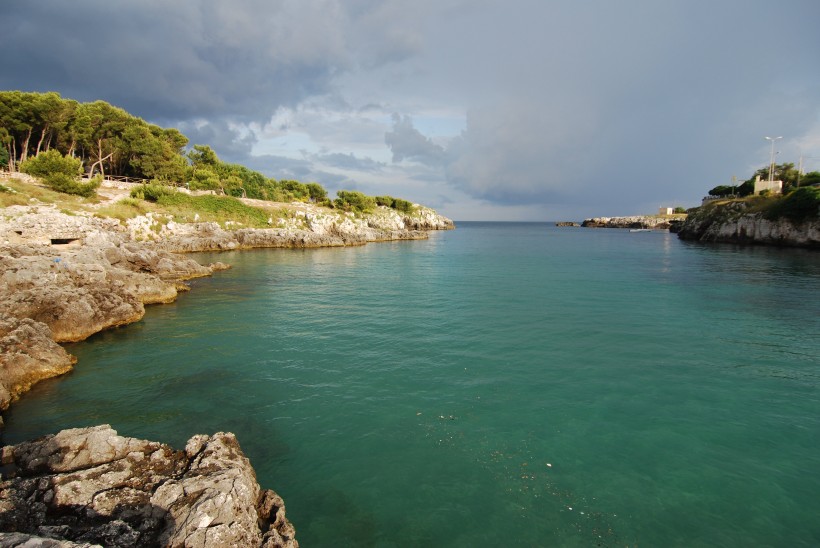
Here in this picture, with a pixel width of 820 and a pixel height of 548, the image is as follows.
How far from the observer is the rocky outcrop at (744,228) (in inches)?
2752

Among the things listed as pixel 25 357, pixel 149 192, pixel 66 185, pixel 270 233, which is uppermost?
pixel 149 192

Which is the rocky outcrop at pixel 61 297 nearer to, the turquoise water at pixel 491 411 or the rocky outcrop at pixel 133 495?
the turquoise water at pixel 491 411

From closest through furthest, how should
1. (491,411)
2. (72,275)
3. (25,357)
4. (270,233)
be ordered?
(491,411)
(25,357)
(72,275)
(270,233)

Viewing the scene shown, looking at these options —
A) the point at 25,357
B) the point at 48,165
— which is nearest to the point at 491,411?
the point at 25,357

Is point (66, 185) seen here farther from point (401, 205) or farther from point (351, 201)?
point (401, 205)

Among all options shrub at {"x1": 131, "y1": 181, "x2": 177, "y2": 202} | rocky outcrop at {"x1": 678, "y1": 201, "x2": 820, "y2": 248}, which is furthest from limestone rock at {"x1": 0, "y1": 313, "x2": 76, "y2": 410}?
rocky outcrop at {"x1": 678, "y1": 201, "x2": 820, "y2": 248}

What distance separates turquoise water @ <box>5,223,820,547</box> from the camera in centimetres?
868

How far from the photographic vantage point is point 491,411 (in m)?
13.1

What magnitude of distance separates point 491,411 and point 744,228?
98.4 meters

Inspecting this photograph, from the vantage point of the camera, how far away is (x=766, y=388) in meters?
14.7

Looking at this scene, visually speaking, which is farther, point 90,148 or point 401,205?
point 401,205

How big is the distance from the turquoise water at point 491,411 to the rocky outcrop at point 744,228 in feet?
202

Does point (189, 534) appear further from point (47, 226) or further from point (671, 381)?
point (47, 226)

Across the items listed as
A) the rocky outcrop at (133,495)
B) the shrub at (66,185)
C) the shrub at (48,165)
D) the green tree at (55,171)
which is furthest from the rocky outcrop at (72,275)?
the shrub at (48,165)
